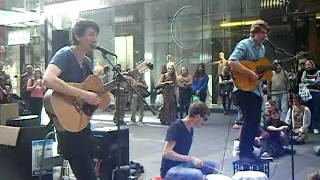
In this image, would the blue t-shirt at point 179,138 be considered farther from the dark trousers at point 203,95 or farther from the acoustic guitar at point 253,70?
the dark trousers at point 203,95

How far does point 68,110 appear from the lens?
10.9 ft

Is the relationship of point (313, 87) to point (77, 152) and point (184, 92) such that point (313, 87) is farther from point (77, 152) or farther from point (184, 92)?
point (77, 152)

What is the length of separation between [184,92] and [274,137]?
421cm

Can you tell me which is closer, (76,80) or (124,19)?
(76,80)

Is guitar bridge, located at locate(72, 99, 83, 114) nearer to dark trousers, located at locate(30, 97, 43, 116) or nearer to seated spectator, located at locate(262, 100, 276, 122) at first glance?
seated spectator, located at locate(262, 100, 276, 122)

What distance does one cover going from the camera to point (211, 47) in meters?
14.9

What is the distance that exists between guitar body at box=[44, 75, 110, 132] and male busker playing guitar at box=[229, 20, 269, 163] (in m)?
1.67

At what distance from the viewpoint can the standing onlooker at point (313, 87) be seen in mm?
9094

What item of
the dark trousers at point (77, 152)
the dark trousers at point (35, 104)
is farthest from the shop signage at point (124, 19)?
the dark trousers at point (77, 152)

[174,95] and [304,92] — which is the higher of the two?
[304,92]

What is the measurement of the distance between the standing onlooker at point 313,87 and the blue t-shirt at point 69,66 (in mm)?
6590

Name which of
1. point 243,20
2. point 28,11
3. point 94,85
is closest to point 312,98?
point 243,20

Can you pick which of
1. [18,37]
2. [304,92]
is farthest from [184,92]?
[18,37]

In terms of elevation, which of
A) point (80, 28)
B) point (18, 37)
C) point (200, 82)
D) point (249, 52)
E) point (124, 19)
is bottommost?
point (200, 82)
